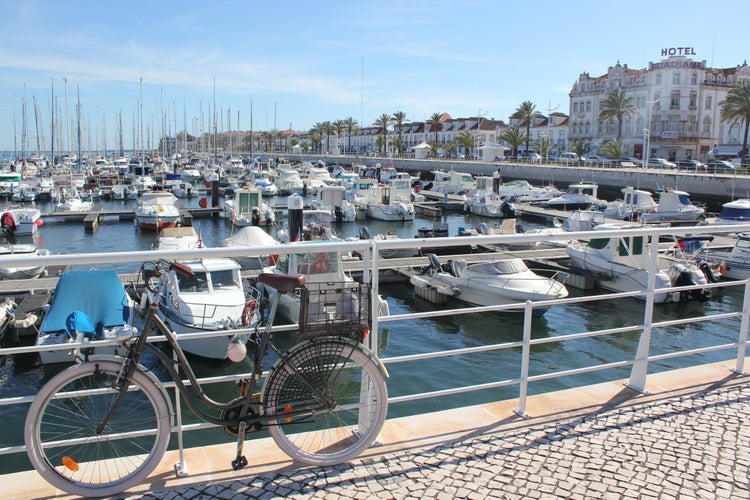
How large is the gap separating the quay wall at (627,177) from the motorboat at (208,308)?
42123 millimetres

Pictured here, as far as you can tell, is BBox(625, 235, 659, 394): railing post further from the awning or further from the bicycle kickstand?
the awning

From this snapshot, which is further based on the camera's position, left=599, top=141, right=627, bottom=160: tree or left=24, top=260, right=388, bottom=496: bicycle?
left=599, top=141, right=627, bottom=160: tree

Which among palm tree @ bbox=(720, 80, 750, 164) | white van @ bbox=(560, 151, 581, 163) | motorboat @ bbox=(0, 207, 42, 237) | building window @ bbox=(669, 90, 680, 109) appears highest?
building window @ bbox=(669, 90, 680, 109)

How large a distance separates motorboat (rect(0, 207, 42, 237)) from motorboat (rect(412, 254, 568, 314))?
27454 millimetres

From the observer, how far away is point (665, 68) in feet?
268

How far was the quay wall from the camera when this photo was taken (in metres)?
47.6

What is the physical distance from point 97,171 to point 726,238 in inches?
2747

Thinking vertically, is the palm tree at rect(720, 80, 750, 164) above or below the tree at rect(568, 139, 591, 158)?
above

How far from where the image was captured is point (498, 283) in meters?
19.4

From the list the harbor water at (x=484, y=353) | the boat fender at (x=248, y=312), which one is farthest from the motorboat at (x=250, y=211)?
the boat fender at (x=248, y=312)

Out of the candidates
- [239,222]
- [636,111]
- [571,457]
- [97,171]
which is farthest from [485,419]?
[636,111]

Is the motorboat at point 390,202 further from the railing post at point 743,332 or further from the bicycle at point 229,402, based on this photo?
the bicycle at point 229,402

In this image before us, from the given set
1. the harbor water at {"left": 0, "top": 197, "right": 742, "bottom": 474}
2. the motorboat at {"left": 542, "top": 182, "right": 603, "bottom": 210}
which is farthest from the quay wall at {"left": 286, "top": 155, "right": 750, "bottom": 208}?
the harbor water at {"left": 0, "top": 197, "right": 742, "bottom": 474}

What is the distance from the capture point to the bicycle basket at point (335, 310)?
3.51 m
